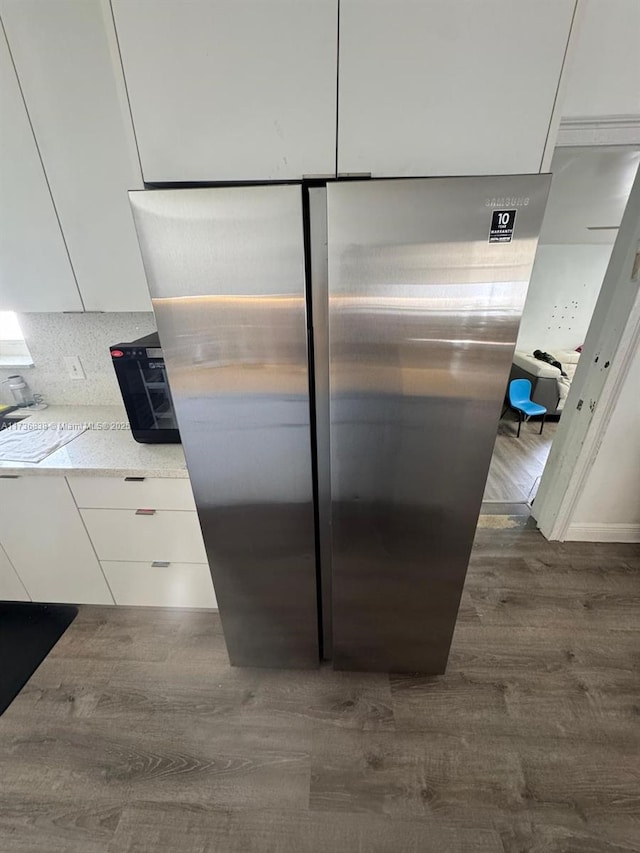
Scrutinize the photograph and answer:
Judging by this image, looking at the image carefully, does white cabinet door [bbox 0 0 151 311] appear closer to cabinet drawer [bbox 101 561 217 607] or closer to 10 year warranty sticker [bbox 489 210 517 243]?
10 year warranty sticker [bbox 489 210 517 243]

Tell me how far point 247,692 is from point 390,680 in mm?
620

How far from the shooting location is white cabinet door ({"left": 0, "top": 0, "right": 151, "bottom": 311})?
103 centimetres

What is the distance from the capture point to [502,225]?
79cm

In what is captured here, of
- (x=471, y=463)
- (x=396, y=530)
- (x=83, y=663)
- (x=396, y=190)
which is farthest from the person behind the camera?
(x=83, y=663)

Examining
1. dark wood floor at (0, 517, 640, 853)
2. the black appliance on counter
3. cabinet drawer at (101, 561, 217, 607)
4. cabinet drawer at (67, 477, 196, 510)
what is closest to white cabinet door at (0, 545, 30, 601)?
dark wood floor at (0, 517, 640, 853)

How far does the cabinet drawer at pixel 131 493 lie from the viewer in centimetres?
138

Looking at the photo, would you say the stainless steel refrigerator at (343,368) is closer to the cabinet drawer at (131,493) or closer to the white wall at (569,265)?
the cabinet drawer at (131,493)

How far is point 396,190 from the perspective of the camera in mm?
775

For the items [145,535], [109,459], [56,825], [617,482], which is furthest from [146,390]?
[617,482]

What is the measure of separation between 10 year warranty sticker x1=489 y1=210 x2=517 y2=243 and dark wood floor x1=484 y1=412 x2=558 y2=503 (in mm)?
2256

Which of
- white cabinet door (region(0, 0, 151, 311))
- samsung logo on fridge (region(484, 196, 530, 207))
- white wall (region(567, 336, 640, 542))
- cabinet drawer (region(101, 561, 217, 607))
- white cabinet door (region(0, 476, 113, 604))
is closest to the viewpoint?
samsung logo on fridge (region(484, 196, 530, 207))

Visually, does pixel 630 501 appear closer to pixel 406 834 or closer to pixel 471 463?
pixel 471 463

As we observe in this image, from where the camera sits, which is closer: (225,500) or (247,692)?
(225,500)

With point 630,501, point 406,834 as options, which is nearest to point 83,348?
point 406,834
